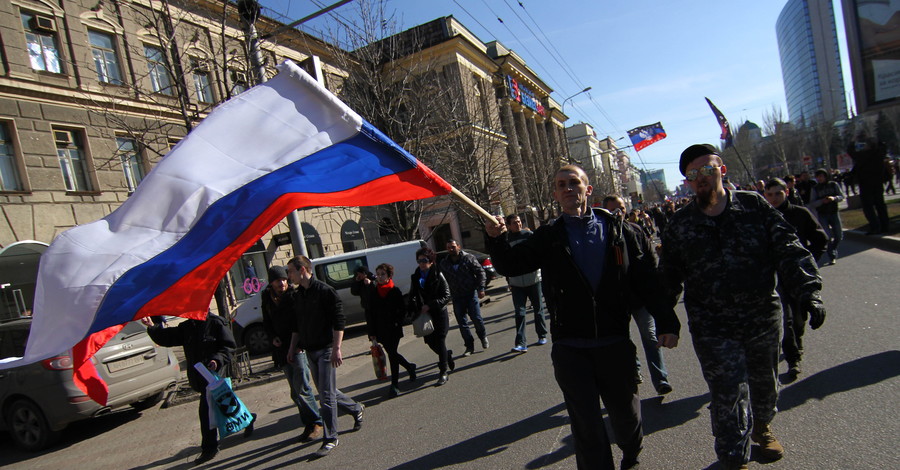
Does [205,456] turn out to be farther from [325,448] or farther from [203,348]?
[325,448]

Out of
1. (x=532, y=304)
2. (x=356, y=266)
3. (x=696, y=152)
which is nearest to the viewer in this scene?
(x=696, y=152)

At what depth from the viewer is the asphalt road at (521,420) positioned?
369cm

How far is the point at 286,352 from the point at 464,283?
2939 millimetres

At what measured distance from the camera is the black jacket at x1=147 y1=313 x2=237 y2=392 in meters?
5.63

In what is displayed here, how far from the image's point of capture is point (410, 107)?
15.0 m

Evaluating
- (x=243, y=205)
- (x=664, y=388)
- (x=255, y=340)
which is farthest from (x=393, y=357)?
A: (x=255, y=340)

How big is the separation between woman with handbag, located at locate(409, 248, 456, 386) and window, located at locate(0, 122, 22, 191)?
1303 cm

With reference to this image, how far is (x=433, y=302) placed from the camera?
284 inches

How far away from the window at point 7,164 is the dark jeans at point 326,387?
13.5 meters

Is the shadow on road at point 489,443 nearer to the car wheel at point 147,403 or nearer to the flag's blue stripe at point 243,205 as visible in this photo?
the flag's blue stripe at point 243,205

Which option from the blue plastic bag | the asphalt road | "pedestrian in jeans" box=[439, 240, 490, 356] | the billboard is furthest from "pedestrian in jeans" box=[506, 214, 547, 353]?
the billboard

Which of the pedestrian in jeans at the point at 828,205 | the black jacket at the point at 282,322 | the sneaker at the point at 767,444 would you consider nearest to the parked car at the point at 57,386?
the black jacket at the point at 282,322

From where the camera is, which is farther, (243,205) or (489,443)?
(489,443)

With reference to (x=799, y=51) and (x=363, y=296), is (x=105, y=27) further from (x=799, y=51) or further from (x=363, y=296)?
(x=799, y=51)
